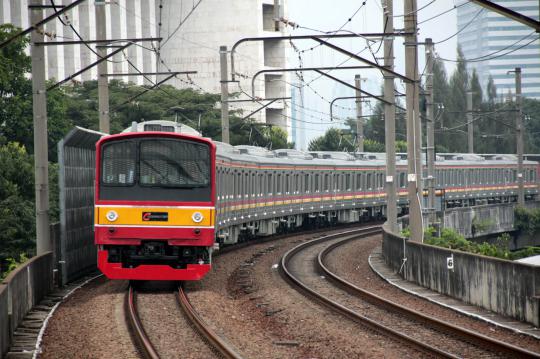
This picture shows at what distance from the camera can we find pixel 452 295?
62.2 ft

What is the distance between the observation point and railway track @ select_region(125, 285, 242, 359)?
1267 centimetres

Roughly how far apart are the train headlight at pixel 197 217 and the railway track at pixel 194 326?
1422mm

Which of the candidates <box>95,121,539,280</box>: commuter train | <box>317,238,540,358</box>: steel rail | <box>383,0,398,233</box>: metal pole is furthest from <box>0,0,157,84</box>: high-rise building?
<box>317,238,540,358</box>: steel rail

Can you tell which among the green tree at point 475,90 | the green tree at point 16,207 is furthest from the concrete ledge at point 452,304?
the green tree at point 475,90

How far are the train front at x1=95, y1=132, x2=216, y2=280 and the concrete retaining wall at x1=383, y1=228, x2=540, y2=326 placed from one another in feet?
13.9

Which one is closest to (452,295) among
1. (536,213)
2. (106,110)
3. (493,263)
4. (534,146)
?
(493,263)

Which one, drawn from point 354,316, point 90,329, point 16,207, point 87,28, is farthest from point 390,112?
point 87,28

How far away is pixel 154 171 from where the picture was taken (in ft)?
62.7

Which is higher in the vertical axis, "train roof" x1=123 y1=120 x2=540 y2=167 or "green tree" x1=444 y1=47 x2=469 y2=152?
"green tree" x1=444 y1=47 x2=469 y2=152

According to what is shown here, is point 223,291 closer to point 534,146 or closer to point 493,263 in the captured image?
point 493,263

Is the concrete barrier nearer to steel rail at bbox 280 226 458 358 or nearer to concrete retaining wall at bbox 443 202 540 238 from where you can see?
steel rail at bbox 280 226 458 358

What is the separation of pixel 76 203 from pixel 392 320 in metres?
8.52

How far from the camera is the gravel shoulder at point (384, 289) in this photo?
14.2 metres

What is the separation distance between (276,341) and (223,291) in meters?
6.46
